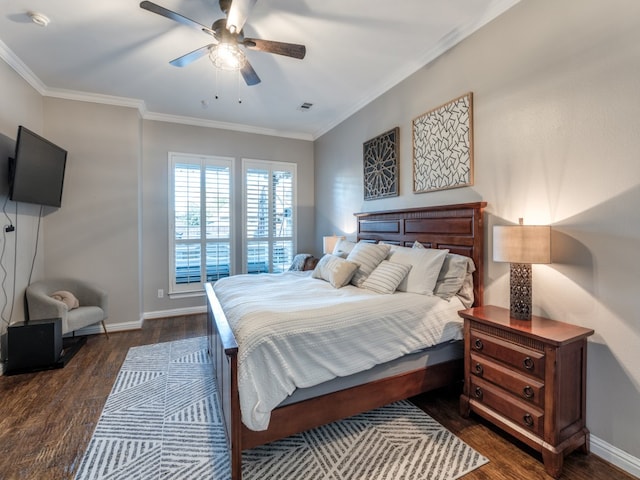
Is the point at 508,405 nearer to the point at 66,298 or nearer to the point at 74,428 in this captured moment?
the point at 74,428

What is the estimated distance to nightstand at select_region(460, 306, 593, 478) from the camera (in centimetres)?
165

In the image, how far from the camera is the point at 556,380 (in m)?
1.65

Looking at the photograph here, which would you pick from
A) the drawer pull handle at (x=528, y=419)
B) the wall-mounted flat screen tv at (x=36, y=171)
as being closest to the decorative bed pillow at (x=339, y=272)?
the drawer pull handle at (x=528, y=419)

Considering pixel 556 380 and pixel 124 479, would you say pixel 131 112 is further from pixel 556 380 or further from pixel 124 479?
pixel 556 380

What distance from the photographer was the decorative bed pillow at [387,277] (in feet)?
8.21

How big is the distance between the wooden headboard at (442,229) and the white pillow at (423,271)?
0.71 ft

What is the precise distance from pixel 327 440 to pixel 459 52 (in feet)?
10.6

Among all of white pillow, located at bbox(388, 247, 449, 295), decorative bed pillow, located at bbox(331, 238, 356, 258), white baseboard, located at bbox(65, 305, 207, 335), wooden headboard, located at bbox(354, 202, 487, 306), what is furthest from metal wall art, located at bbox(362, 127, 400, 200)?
white baseboard, located at bbox(65, 305, 207, 335)

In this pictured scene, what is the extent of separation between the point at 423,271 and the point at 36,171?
12.9 ft

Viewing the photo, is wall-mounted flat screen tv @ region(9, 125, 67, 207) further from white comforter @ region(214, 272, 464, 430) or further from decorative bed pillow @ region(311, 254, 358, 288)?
decorative bed pillow @ region(311, 254, 358, 288)

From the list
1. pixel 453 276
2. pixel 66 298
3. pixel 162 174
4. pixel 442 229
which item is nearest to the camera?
pixel 453 276

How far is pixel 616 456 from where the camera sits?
67.3 inches

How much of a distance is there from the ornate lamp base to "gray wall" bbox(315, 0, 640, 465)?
0.16m

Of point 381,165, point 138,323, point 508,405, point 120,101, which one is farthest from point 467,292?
point 120,101
